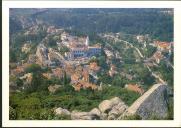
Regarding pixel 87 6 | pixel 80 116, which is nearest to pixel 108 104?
pixel 80 116

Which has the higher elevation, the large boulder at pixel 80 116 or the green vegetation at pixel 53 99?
the green vegetation at pixel 53 99

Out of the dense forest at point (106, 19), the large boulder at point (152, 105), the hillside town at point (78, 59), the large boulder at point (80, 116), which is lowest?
the large boulder at point (80, 116)

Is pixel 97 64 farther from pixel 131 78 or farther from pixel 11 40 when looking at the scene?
pixel 11 40

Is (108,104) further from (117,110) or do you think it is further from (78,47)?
(78,47)

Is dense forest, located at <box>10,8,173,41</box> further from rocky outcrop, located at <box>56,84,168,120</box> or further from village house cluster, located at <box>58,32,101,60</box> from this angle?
rocky outcrop, located at <box>56,84,168,120</box>

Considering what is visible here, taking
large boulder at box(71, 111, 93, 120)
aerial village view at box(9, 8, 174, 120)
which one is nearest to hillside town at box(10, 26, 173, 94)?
aerial village view at box(9, 8, 174, 120)

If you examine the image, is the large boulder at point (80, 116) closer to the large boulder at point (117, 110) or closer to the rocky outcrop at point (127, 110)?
the rocky outcrop at point (127, 110)

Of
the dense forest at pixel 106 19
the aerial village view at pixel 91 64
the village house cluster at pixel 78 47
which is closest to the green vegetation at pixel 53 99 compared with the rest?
the aerial village view at pixel 91 64

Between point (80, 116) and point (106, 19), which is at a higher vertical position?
point (106, 19)
